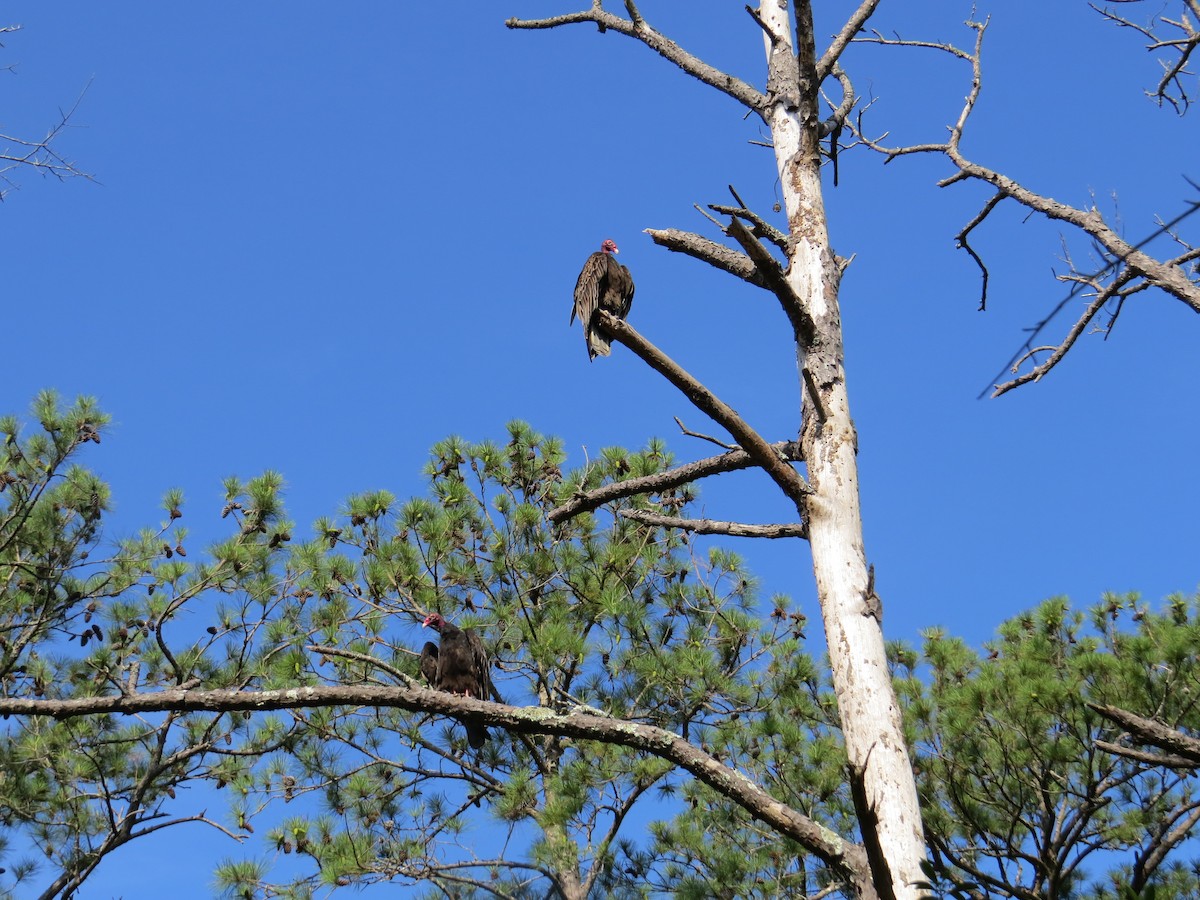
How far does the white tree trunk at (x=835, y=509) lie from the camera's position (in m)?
2.72

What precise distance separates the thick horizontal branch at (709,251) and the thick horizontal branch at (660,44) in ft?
2.73

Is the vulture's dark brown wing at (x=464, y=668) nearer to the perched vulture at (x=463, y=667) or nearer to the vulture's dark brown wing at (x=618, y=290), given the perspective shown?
the perched vulture at (x=463, y=667)

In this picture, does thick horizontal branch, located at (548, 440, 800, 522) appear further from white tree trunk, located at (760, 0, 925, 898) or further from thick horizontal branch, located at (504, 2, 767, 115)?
thick horizontal branch, located at (504, 2, 767, 115)

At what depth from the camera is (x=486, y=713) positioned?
282 cm

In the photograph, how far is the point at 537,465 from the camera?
9.03 meters

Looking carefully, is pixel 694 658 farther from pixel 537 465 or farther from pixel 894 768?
pixel 894 768

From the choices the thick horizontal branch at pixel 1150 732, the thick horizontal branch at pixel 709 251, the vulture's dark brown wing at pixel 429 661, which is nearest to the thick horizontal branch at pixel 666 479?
the thick horizontal branch at pixel 709 251

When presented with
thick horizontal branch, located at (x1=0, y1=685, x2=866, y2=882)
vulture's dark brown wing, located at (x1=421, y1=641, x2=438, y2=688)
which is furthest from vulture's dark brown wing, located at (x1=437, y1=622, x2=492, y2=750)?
thick horizontal branch, located at (x1=0, y1=685, x2=866, y2=882)

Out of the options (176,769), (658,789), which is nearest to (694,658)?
(658,789)

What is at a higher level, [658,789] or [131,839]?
[658,789]

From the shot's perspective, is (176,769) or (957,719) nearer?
(957,719)

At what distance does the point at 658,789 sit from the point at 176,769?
3314 millimetres

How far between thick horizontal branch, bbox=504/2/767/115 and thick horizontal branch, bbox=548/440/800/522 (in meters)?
1.48

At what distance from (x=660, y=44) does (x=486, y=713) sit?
3.13 m
